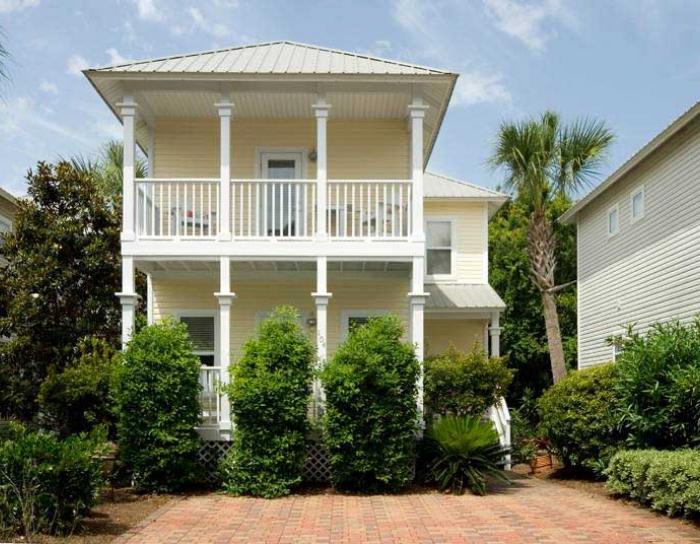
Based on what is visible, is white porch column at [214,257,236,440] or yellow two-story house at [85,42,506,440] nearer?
white porch column at [214,257,236,440]

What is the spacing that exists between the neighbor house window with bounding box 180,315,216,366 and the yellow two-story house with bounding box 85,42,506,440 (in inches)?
1.0

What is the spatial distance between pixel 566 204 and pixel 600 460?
18867 millimetres

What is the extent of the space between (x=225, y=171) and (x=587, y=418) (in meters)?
7.48

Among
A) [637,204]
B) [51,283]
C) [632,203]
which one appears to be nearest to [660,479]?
[637,204]

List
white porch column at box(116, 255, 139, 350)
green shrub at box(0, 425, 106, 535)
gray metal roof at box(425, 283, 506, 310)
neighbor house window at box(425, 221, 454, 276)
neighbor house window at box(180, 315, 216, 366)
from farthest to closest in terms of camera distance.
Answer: neighbor house window at box(425, 221, 454, 276) → gray metal roof at box(425, 283, 506, 310) → neighbor house window at box(180, 315, 216, 366) → white porch column at box(116, 255, 139, 350) → green shrub at box(0, 425, 106, 535)

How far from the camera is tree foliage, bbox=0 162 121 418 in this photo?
59.5 feet

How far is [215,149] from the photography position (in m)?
18.0

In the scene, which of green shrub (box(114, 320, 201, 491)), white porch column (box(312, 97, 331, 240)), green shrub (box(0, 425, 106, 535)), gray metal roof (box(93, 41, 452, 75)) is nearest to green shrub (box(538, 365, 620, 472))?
white porch column (box(312, 97, 331, 240))

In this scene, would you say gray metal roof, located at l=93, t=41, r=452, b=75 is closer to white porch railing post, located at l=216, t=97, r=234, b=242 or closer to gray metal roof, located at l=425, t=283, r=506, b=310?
white porch railing post, located at l=216, t=97, r=234, b=242

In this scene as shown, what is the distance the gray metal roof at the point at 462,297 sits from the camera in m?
21.1

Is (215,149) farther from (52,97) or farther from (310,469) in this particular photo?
(310,469)

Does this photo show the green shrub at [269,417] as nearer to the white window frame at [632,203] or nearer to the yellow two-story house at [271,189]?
the yellow two-story house at [271,189]

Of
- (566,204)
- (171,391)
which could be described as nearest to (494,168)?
(566,204)

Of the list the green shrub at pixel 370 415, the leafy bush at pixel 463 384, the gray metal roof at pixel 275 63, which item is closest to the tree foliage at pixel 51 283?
the gray metal roof at pixel 275 63
